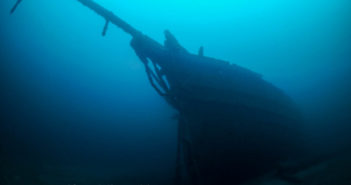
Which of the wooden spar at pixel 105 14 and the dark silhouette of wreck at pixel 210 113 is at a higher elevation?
the wooden spar at pixel 105 14

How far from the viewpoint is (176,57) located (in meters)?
6.09

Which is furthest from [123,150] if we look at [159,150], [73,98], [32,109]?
[73,98]

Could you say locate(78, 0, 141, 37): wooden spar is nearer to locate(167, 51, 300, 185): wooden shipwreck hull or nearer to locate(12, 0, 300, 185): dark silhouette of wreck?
locate(12, 0, 300, 185): dark silhouette of wreck

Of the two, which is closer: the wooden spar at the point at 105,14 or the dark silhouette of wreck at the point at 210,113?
the wooden spar at the point at 105,14

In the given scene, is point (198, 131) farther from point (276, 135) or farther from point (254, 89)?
point (276, 135)

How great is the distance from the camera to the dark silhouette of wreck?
546cm

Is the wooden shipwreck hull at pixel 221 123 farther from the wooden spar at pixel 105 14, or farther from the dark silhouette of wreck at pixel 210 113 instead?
the wooden spar at pixel 105 14

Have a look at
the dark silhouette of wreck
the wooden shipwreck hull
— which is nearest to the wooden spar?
the dark silhouette of wreck

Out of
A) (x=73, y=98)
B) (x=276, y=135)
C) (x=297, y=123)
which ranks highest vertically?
(x=73, y=98)

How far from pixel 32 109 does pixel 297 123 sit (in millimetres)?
37029

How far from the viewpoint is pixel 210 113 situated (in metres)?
5.79

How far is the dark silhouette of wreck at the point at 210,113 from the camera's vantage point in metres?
5.46

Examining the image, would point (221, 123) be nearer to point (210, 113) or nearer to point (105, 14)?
point (210, 113)

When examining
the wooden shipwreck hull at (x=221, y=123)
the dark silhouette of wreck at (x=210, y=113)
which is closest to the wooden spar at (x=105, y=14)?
the dark silhouette of wreck at (x=210, y=113)
